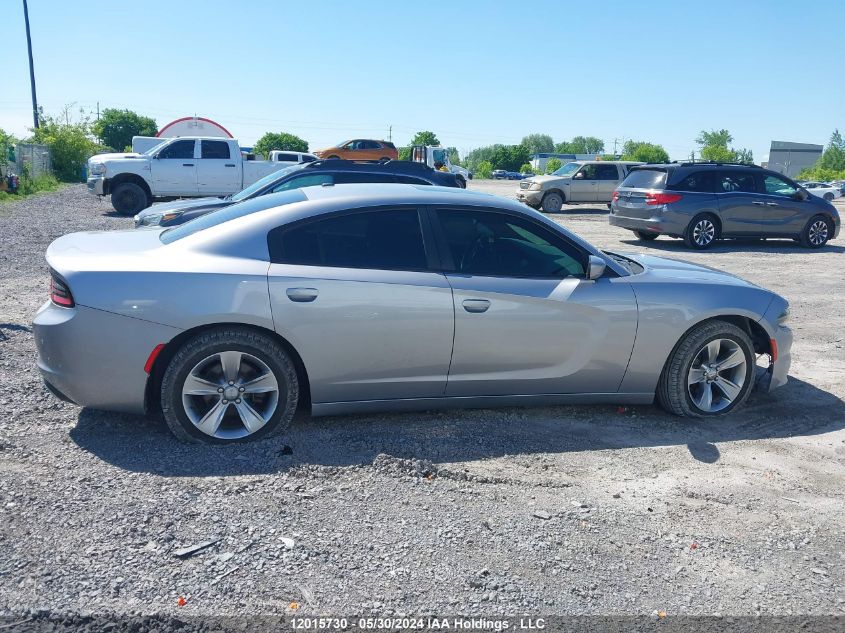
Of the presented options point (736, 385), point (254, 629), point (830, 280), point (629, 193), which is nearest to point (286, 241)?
point (254, 629)

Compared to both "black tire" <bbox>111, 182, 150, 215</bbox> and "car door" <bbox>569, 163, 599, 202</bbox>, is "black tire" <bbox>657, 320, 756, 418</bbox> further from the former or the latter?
"car door" <bbox>569, 163, 599, 202</bbox>

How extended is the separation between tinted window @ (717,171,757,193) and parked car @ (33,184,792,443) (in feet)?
36.9

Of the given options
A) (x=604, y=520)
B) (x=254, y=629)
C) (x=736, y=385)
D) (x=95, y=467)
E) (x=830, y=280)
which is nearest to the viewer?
(x=254, y=629)

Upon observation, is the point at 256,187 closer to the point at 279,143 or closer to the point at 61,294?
the point at 61,294

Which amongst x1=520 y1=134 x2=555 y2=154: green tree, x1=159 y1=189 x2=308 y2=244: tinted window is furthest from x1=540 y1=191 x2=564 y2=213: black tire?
x1=520 y1=134 x2=555 y2=154: green tree

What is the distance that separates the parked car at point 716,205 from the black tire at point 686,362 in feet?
35.2

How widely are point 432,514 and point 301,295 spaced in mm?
1528

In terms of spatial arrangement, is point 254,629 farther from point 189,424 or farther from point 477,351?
point 477,351

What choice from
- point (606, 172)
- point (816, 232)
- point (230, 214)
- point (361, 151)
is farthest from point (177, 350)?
point (361, 151)

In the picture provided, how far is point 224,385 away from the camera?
4422 millimetres

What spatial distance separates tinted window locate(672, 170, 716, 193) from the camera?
51.1ft

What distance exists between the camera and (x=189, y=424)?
4398mm

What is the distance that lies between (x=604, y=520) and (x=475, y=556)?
2.60 ft

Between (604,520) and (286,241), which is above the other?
(286,241)
